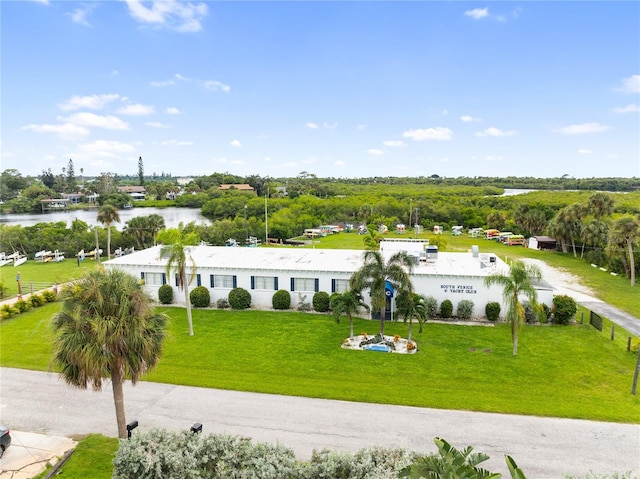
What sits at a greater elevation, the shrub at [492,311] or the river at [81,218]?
the river at [81,218]

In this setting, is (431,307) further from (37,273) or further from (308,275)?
(37,273)

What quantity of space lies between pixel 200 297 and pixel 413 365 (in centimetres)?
1321

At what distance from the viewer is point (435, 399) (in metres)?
14.0

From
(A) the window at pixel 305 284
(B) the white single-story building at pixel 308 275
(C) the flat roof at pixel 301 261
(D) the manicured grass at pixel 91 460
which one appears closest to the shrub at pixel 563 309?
(B) the white single-story building at pixel 308 275

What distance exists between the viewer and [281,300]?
78.2 ft

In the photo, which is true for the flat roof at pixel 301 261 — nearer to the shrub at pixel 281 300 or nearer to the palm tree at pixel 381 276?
the shrub at pixel 281 300

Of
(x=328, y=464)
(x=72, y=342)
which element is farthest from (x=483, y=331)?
(x=72, y=342)

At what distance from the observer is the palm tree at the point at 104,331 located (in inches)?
384

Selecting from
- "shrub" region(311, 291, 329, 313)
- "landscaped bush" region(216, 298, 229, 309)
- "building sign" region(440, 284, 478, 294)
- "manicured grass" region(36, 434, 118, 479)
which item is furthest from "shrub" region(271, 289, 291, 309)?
"manicured grass" region(36, 434, 118, 479)

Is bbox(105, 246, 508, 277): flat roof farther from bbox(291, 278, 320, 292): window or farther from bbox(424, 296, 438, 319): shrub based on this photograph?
bbox(424, 296, 438, 319): shrub

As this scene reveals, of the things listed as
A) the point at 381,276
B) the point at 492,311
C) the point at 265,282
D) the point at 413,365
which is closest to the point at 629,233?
the point at 492,311

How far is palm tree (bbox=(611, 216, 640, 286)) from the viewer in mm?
29656

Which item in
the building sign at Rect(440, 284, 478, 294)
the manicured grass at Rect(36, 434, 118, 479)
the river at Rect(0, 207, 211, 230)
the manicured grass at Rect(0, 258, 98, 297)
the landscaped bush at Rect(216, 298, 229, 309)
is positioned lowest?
the manicured grass at Rect(36, 434, 118, 479)

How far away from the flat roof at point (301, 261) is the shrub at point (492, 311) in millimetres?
1708
